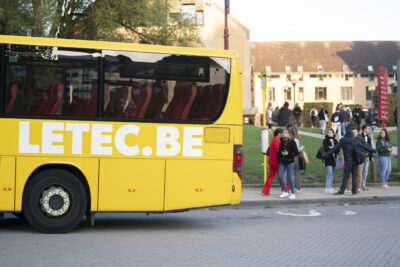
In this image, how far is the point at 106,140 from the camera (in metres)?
10.5

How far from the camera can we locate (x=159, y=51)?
10844 millimetres

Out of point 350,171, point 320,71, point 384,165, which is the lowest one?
point 350,171

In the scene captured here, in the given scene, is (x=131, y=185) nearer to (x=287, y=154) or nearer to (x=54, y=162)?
(x=54, y=162)

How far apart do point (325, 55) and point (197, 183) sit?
82.0 m

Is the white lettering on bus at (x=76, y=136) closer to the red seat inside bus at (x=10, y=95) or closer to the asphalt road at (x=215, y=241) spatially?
the red seat inside bus at (x=10, y=95)

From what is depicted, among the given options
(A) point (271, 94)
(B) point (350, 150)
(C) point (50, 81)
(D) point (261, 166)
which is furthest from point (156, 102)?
(A) point (271, 94)

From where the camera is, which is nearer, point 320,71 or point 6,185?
point 6,185

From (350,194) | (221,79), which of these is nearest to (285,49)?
(350,194)

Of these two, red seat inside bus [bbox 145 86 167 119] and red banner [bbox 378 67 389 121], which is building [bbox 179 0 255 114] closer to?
red banner [bbox 378 67 389 121]

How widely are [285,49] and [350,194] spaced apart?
74913mm

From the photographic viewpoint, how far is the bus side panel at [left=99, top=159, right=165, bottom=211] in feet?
34.6

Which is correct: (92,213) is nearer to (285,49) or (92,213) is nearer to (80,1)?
(80,1)

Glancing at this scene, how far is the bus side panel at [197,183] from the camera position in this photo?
1077 cm

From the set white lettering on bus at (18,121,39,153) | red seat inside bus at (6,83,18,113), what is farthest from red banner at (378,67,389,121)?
red seat inside bus at (6,83,18,113)
